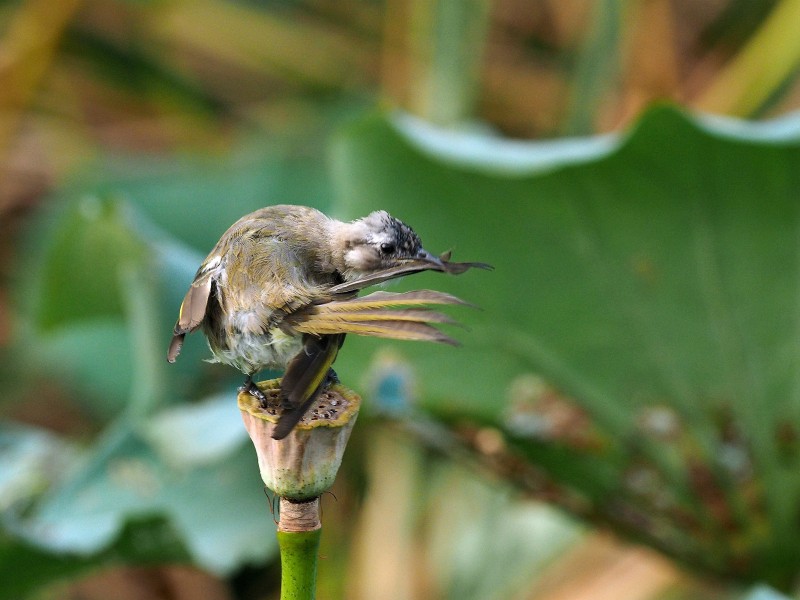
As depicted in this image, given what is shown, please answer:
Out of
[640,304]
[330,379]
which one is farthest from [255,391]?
[640,304]

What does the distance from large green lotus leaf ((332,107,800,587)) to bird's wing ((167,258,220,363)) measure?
52cm

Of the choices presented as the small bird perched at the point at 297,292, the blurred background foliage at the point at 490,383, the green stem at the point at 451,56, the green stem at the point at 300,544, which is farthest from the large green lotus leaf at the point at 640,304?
the green stem at the point at 451,56

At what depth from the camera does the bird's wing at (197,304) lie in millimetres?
646

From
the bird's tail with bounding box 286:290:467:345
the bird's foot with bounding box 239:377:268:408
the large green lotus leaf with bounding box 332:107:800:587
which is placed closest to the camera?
the bird's tail with bounding box 286:290:467:345

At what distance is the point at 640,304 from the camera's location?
1246 millimetres

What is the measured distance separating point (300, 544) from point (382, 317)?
115 mm

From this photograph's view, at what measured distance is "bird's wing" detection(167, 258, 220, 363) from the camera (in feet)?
2.12

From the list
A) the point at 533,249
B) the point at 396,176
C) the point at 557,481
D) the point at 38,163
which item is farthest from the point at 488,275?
the point at 38,163

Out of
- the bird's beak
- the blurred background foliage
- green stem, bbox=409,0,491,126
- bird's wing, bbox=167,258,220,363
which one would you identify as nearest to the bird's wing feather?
bird's wing, bbox=167,258,220,363

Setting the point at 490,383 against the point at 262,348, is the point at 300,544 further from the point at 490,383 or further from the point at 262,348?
the point at 490,383

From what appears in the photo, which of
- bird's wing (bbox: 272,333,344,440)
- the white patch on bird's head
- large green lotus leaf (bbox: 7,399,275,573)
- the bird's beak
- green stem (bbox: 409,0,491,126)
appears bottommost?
large green lotus leaf (bbox: 7,399,275,573)

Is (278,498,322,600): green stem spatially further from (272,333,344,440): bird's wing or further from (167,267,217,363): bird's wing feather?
(167,267,217,363): bird's wing feather

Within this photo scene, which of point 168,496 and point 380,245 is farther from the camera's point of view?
point 168,496

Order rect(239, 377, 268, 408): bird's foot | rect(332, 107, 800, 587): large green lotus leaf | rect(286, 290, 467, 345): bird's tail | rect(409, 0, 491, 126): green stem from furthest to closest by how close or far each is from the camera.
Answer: rect(409, 0, 491, 126): green stem → rect(332, 107, 800, 587): large green lotus leaf → rect(239, 377, 268, 408): bird's foot → rect(286, 290, 467, 345): bird's tail
